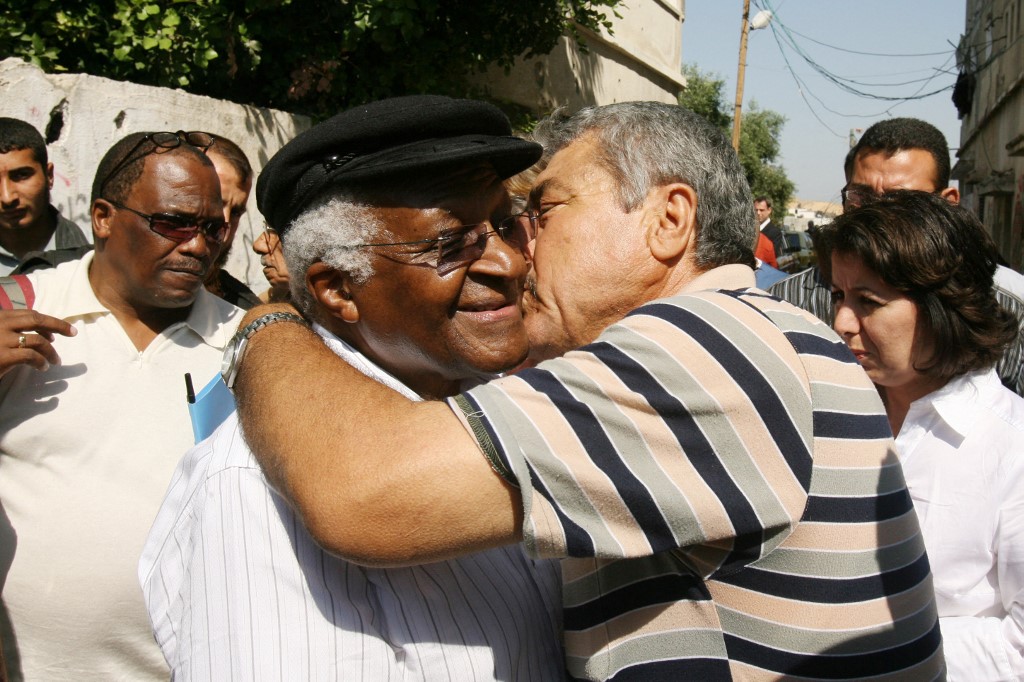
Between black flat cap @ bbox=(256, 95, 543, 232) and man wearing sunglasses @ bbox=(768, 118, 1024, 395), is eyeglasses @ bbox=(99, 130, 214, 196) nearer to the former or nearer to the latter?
black flat cap @ bbox=(256, 95, 543, 232)

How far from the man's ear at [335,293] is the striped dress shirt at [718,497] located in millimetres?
469

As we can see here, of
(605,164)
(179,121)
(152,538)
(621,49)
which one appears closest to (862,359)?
(605,164)

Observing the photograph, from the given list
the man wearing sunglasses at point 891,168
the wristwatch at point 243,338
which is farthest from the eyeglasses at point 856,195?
the wristwatch at point 243,338

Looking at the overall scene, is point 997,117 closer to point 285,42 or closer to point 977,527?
point 285,42

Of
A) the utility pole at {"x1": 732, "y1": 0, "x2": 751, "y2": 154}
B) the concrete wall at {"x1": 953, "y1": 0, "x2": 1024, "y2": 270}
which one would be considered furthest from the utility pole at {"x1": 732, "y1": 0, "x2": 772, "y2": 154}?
the concrete wall at {"x1": 953, "y1": 0, "x2": 1024, "y2": 270}

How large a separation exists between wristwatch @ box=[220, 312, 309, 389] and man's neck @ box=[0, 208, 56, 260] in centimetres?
290

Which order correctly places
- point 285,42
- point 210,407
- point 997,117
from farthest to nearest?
point 997,117 < point 285,42 < point 210,407

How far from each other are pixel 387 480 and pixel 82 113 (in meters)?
4.48

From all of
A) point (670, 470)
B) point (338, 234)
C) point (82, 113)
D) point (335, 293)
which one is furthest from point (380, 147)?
point (82, 113)

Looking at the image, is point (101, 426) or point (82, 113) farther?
point (82, 113)

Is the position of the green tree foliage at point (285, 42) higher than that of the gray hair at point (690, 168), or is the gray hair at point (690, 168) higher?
the green tree foliage at point (285, 42)

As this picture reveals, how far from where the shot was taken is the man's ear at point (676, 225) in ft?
5.76

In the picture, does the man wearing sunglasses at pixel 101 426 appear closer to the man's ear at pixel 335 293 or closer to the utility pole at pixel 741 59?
the man's ear at pixel 335 293

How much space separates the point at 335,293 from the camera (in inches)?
66.6
